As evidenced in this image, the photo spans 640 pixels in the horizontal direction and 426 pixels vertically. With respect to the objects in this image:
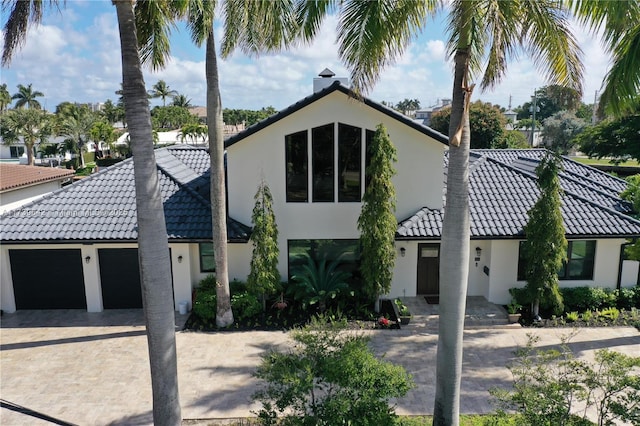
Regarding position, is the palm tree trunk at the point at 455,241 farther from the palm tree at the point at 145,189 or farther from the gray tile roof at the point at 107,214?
the gray tile roof at the point at 107,214

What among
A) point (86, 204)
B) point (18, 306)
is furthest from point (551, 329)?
point (18, 306)

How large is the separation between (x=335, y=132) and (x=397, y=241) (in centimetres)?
444

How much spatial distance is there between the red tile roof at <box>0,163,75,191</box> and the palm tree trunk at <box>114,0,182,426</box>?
16.9 m

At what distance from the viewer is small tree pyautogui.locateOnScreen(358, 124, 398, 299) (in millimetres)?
15242

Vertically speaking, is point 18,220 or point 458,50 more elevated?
point 458,50

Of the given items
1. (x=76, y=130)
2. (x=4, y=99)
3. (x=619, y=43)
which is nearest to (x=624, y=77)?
(x=619, y=43)

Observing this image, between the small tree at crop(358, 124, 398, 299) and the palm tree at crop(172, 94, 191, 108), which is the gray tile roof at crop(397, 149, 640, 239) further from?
the palm tree at crop(172, 94, 191, 108)

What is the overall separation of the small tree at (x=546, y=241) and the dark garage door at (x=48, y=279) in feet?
50.5

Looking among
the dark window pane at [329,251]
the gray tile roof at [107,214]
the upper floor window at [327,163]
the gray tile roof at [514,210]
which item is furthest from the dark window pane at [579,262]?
the gray tile roof at [107,214]

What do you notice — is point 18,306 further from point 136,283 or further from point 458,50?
point 458,50

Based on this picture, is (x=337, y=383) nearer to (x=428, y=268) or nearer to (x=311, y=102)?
(x=428, y=268)

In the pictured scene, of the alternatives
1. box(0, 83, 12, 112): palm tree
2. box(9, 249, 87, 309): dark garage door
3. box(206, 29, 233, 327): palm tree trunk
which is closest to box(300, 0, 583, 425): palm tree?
box(206, 29, 233, 327): palm tree trunk

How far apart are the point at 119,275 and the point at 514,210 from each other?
1439 cm

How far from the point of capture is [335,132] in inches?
651
